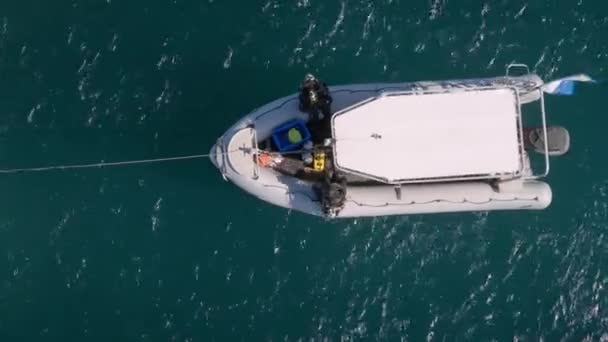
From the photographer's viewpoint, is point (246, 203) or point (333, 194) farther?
point (246, 203)

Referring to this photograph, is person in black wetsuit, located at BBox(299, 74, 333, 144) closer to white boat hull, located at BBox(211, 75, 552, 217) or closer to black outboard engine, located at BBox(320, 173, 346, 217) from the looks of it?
white boat hull, located at BBox(211, 75, 552, 217)

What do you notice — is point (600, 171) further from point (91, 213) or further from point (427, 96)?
point (91, 213)

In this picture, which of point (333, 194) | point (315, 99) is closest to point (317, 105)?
point (315, 99)

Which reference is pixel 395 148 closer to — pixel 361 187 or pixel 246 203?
pixel 361 187

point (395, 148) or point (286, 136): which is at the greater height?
point (286, 136)

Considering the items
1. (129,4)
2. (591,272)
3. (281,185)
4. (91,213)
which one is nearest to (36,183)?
(91,213)

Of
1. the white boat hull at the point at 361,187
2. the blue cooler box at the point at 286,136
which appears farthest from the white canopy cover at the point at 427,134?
the blue cooler box at the point at 286,136

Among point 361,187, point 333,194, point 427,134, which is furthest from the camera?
point 361,187

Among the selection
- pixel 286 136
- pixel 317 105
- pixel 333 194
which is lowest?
pixel 333 194
